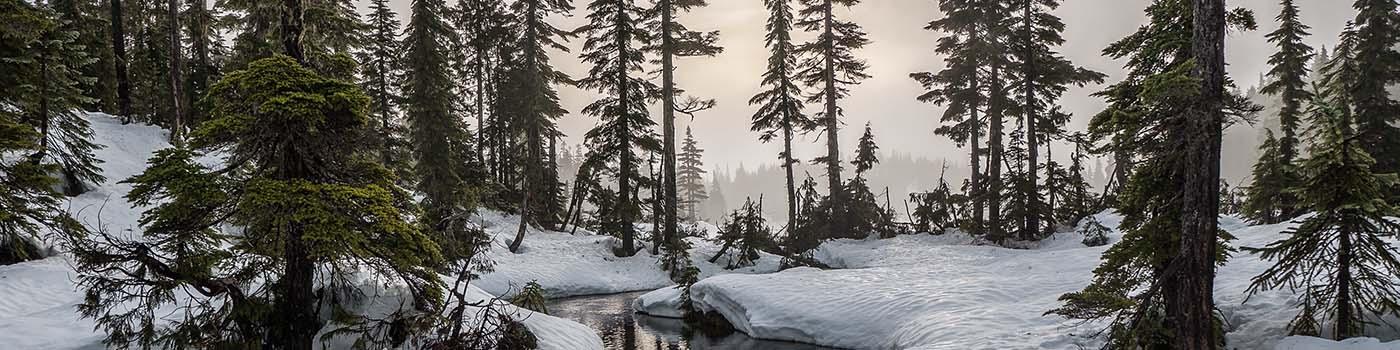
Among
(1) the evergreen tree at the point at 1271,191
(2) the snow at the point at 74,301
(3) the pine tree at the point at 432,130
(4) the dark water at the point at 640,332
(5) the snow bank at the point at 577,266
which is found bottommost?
(4) the dark water at the point at 640,332

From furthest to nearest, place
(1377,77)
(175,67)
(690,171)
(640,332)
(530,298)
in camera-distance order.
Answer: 1. (690,171)
2. (1377,77)
3. (175,67)
4. (640,332)
5. (530,298)

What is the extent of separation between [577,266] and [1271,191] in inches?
853

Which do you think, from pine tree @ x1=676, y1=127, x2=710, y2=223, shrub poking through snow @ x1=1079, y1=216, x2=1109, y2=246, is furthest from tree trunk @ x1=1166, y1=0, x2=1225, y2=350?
pine tree @ x1=676, y1=127, x2=710, y2=223

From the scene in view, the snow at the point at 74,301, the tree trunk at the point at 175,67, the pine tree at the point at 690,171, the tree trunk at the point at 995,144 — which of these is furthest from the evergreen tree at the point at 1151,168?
the pine tree at the point at 690,171

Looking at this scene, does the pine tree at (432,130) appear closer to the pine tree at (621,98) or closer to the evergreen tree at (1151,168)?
the pine tree at (621,98)

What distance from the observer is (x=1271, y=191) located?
533 inches

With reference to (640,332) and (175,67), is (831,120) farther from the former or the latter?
(175,67)

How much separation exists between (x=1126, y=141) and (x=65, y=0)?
1360 inches

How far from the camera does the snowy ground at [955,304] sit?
931cm

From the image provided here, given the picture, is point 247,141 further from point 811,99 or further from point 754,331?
point 811,99

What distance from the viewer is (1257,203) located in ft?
30.8

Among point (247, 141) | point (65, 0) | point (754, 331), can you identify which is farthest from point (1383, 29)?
point (65, 0)

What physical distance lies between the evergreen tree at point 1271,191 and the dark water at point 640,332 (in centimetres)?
818

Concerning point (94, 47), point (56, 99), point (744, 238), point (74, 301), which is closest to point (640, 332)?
point (744, 238)
